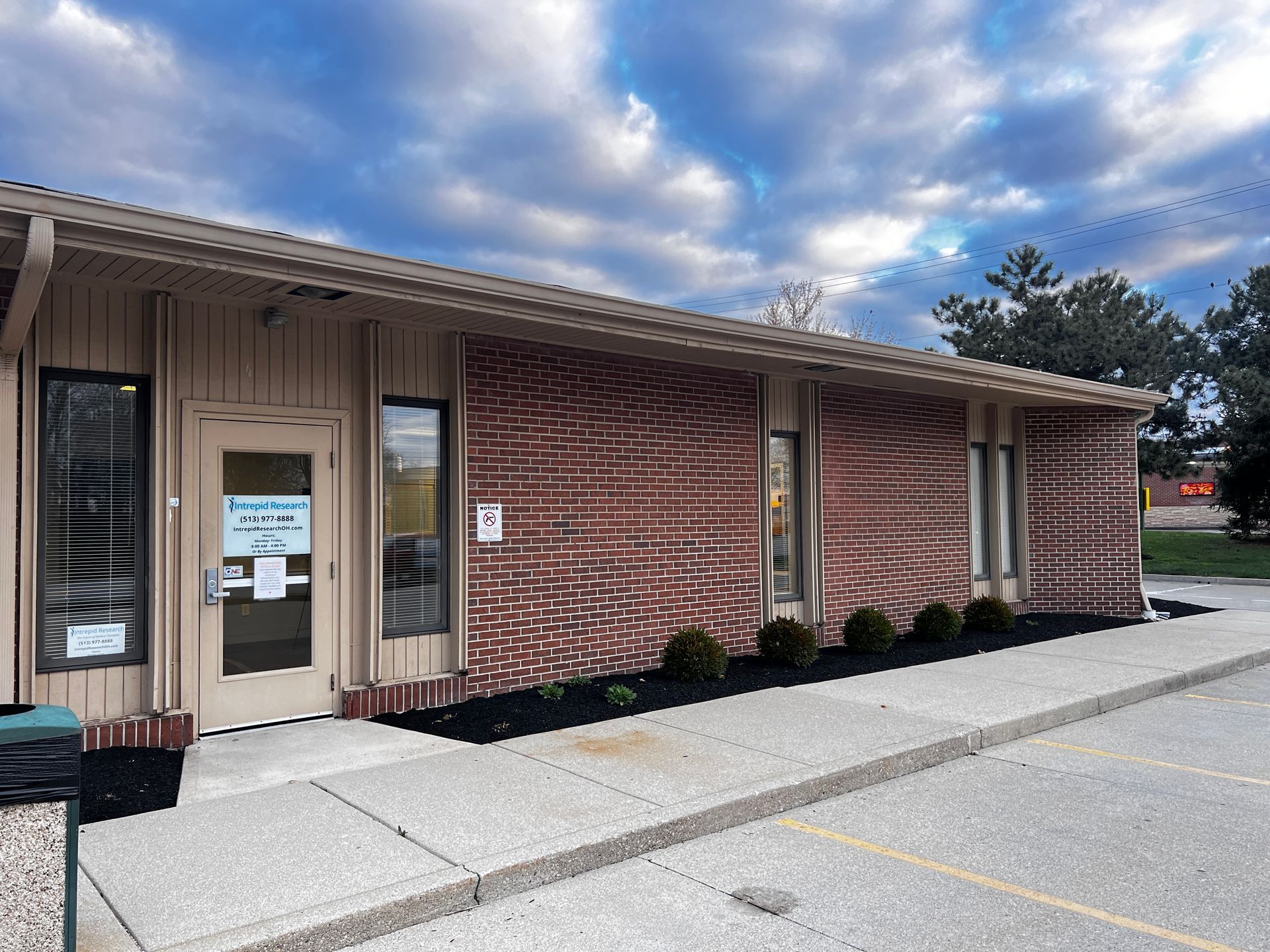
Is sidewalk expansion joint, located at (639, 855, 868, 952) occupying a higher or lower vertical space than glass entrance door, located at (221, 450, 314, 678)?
lower

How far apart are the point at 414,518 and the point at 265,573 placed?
131 centimetres

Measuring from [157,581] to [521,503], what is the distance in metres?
3.09

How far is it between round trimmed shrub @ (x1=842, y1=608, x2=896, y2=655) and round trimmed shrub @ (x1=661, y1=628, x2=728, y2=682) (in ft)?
7.37

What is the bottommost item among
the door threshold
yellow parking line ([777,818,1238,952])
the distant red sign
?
yellow parking line ([777,818,1238,952])

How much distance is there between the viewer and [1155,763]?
687 centimetres

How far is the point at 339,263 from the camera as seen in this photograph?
627 cm

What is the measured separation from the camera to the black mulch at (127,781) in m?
5.41

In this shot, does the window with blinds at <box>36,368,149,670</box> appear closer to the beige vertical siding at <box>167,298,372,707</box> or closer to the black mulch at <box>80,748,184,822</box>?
the beige vertical siding at <box>167,298,372,707</box>

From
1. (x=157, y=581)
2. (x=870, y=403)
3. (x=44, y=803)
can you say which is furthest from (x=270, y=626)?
(x=870, y=403)

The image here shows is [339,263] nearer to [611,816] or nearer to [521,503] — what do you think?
[521,503]

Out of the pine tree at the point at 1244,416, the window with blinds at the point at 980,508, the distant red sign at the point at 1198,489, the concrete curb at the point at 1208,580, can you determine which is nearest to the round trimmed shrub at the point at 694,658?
the window with blinds at the point at 980,508

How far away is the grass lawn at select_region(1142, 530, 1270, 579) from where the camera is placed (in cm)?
2467

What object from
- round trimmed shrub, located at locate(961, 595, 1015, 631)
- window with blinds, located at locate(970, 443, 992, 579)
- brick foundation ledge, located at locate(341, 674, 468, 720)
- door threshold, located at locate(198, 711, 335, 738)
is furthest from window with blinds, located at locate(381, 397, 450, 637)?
window with blinds, located at locate(970, 443, 992, 579)

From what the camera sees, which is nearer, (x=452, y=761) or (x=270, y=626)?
(x=452, y=761)
